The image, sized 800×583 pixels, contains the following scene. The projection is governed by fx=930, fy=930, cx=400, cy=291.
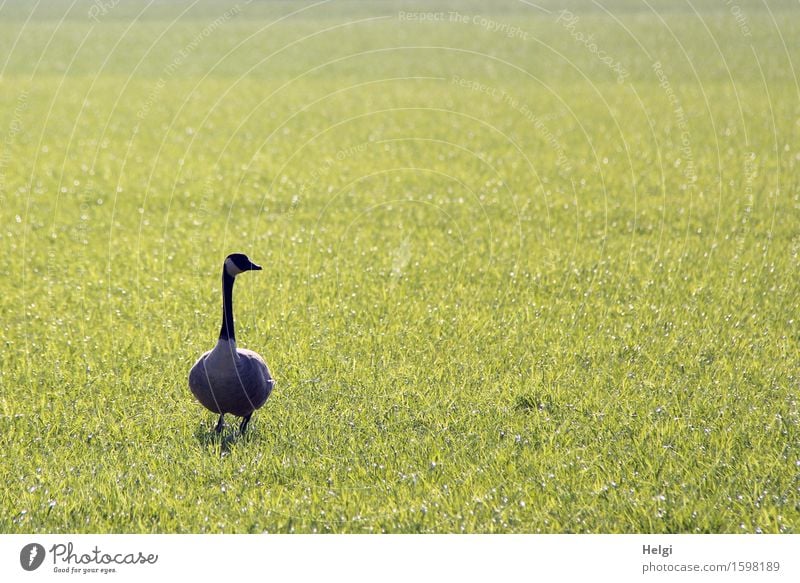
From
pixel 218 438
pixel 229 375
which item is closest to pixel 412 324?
pixel 218 438

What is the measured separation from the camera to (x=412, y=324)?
1130 centimetres

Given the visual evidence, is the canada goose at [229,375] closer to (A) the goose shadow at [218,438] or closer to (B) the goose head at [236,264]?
(B) the goose head at [236,264]

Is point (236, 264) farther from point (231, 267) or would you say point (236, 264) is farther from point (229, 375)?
point (229, 375)

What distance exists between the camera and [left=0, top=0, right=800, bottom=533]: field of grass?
716cm

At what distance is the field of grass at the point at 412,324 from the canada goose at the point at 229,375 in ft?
1.27

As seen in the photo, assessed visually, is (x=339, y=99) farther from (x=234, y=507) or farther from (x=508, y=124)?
(x=234, y=507)

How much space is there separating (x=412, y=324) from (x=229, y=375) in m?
4.03

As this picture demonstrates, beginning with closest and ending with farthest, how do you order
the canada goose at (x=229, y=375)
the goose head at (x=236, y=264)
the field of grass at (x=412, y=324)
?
the field of grass at (x=412, y=324) < the canada goose at (x=229, y=375) < the goose head at (x=236, y=264)

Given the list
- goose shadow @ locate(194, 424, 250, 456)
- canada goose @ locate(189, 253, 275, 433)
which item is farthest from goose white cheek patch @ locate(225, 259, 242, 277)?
goose shadow @ locate(194, 424, 250, 456)

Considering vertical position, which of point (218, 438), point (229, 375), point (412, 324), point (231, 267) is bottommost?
point (218, 438)

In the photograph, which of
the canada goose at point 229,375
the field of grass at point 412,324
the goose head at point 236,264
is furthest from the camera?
the goose head at point 236,264

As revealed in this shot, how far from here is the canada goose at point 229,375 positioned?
300 inches

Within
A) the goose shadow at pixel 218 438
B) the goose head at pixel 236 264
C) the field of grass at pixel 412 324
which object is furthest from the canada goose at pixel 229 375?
the field of grass at pixel 412 324

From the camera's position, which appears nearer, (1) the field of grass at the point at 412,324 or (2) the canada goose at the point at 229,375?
(1) the field of grass at the point at 412,324
